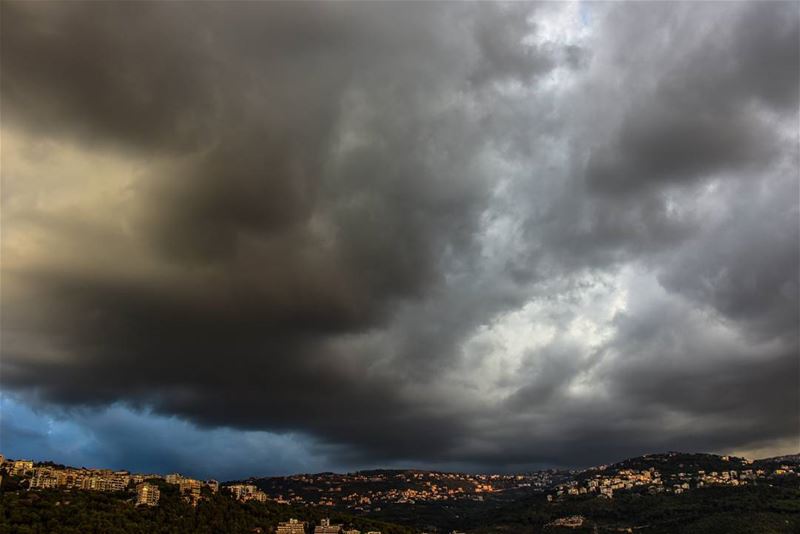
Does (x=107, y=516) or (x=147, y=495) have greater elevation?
(x=147, y=495)

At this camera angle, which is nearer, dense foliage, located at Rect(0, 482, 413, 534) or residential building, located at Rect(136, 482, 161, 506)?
dense foliage, located at Rect(0, 482, 413, 534)

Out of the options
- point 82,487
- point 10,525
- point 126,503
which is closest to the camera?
point 10,525

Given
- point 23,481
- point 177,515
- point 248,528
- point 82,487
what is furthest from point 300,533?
A: point 23,481

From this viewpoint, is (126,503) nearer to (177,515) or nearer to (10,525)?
(177,515)

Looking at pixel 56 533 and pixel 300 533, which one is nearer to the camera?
pixel 56 533

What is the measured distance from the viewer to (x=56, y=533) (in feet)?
443

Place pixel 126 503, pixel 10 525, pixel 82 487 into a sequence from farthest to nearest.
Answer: pixel 82 487, pixel 126 503, pixel 10 525

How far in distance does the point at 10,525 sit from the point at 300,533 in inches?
3557

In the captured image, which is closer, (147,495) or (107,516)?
(107,516)

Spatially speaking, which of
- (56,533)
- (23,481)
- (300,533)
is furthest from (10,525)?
(300,533)

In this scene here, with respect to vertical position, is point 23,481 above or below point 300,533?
above

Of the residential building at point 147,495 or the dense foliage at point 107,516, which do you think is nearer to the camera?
the dense foliage at point 107,516

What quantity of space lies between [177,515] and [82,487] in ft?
128

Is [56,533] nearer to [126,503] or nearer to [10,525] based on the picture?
[10,525]
